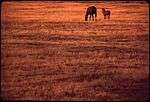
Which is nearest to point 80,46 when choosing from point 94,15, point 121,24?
point 121,24

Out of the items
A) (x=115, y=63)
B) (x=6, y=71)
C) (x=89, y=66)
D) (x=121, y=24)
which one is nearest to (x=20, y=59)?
(x=6, y=71)

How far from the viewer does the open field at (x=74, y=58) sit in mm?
6621

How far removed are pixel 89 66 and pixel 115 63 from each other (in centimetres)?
67

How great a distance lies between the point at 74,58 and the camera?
8.45 meters

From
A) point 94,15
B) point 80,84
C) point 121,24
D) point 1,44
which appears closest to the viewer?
point 80,84

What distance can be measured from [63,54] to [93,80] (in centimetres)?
185

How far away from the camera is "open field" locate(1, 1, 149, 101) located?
6.62 m

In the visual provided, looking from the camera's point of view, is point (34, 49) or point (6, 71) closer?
point (6, 71)

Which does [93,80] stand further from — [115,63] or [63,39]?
[63,39]

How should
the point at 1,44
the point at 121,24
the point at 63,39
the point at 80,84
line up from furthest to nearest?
the point at 121,24
the point at 63,39
the point at 1,44
the point at 80,84

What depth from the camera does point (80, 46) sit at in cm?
954

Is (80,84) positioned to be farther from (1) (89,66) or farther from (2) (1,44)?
(2) (1,44)

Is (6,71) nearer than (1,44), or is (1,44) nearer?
(6,71)

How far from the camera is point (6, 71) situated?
7.57m
